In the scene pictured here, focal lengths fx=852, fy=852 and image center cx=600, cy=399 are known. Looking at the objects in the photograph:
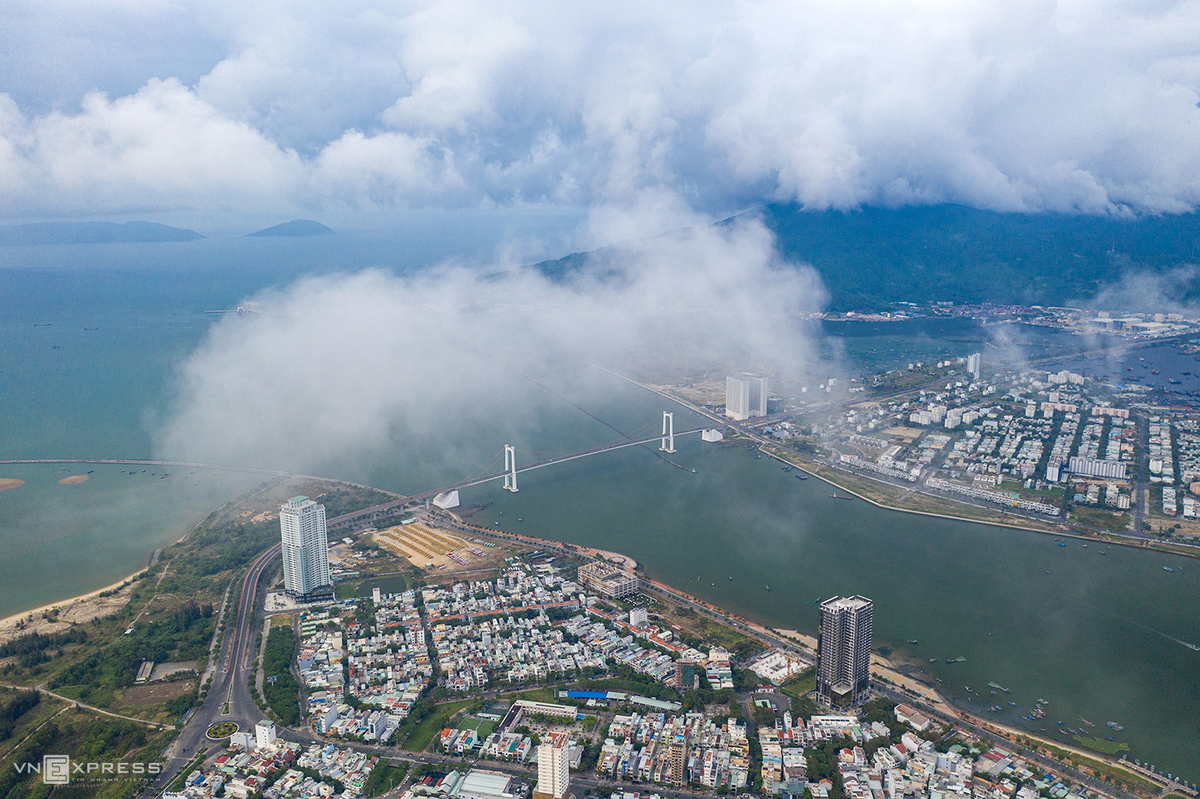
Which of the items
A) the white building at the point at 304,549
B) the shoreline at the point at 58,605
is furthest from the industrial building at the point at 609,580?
the shoreline at the point at 58,605

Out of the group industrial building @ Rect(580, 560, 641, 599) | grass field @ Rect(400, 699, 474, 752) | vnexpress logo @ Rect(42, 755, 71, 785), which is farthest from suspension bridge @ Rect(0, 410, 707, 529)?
vnexpress logo @ Rect(42, 755, 71, 785)

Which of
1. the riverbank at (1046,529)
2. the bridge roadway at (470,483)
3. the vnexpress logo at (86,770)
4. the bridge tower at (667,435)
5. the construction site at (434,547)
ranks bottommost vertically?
the vnexpress logo at (86,770)

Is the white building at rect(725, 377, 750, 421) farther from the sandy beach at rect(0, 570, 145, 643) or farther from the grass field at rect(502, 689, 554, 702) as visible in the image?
the sandy beach at rect(0, 570, 145, 643)

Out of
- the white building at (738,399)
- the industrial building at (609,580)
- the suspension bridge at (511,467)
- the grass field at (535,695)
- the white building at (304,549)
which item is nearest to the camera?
the grass field at (535,695)

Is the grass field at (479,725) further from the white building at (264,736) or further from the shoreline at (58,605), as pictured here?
the shoreline at (58,605)

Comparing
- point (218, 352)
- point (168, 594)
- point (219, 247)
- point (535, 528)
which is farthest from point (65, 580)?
point (219, 247)

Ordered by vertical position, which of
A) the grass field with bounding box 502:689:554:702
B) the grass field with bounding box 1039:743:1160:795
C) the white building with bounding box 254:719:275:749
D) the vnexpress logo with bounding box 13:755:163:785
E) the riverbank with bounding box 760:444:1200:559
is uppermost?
the riverbank with bounding box 760:444:1200:559

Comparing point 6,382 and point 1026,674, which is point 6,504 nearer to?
point 6,382
